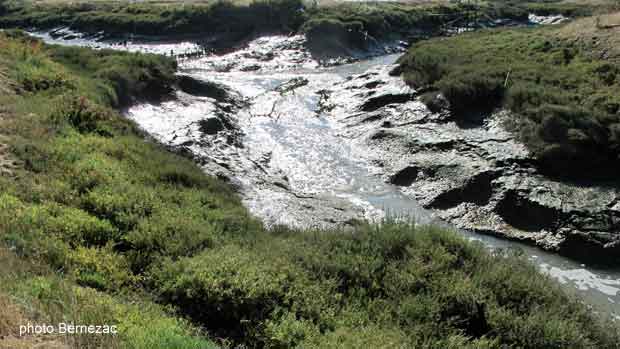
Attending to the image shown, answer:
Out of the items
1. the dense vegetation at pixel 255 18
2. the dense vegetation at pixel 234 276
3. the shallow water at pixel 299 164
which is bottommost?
the shallow water at pixel 299 164

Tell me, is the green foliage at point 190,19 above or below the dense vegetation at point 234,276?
above

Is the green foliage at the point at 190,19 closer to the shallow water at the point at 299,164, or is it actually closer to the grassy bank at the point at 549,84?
the shallow water at the point at 299,164

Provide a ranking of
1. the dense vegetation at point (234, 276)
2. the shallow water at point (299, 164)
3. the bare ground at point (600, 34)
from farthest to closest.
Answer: the bare ground at point (600, 34) < the shallow water at point (299, 164) < the dense vegetation at point (234, 276)

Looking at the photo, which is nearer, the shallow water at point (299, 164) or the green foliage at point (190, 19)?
the shallow water at point (299, 164)

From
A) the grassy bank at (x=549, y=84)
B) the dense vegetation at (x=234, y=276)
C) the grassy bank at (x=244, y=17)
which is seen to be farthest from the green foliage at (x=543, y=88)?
the grassy bank at (x=244, y=17)

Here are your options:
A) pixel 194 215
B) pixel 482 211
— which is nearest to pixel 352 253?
pixel 194 215

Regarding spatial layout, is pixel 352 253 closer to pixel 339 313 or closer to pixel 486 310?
pixel 339 313

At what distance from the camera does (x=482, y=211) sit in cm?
1816

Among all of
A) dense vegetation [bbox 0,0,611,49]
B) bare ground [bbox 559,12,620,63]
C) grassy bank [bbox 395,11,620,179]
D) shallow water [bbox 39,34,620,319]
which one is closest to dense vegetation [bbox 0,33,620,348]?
shallow water [bbox 39,34,620,319]

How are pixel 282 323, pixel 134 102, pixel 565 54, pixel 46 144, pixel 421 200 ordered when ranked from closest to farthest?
pixel 282 323 < pixel 46 144 < pixel 421 200 < pixel 134 102 < pixel 565 54

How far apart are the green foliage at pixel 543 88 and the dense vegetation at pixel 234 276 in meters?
10.3

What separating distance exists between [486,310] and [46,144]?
1232 centimetres

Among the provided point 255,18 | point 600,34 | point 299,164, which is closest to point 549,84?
point 600,34

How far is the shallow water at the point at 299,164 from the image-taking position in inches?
594
